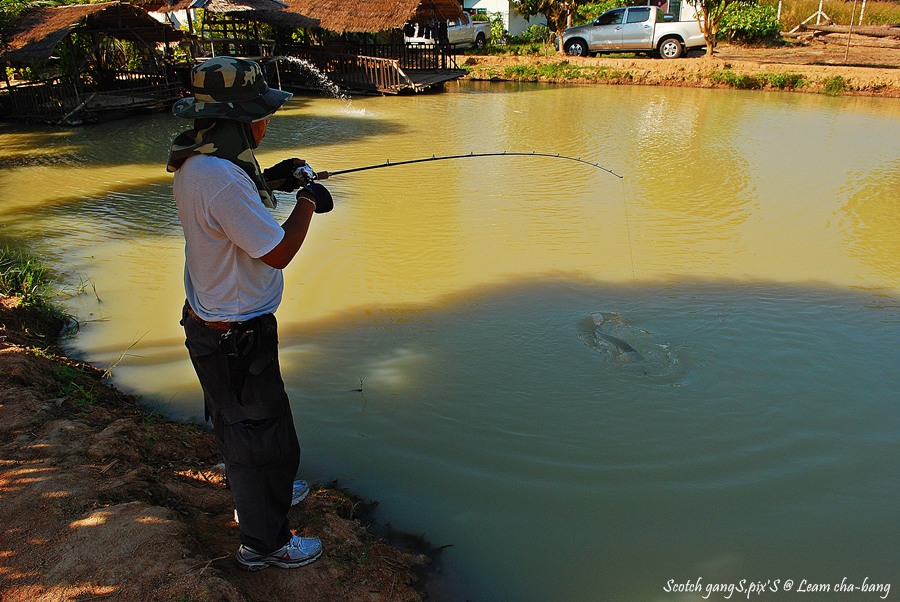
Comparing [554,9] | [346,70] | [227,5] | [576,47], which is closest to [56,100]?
[227,5]

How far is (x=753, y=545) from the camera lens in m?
3.05

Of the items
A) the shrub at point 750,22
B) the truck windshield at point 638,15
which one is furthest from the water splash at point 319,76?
the shrub at point 750,22

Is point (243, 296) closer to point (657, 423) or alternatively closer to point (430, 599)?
point (430, 599)

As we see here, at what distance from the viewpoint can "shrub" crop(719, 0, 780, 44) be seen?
68.9 ft

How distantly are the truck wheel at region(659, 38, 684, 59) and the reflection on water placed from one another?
11.2 metres

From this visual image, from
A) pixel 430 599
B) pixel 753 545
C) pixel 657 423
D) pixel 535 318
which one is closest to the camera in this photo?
pixel 430 599

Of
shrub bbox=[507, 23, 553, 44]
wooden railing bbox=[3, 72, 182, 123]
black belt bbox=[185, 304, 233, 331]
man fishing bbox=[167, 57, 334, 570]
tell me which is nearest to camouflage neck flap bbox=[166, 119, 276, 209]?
man fishing bbox=[167, 57, 334, 570]

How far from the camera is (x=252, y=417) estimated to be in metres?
2.26

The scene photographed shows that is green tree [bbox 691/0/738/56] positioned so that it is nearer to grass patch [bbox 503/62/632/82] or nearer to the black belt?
grass patch [bbox 503/62/632/82]

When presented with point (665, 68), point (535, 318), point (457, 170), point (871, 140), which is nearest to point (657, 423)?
point (535, 318)

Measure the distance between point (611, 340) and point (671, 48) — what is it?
59.0 feet

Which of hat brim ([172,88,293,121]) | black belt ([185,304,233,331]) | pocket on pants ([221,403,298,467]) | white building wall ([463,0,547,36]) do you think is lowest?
pocket on pants ([221,403,298,467])

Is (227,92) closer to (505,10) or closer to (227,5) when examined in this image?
(227,5)

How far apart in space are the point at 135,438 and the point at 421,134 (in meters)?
9.50
